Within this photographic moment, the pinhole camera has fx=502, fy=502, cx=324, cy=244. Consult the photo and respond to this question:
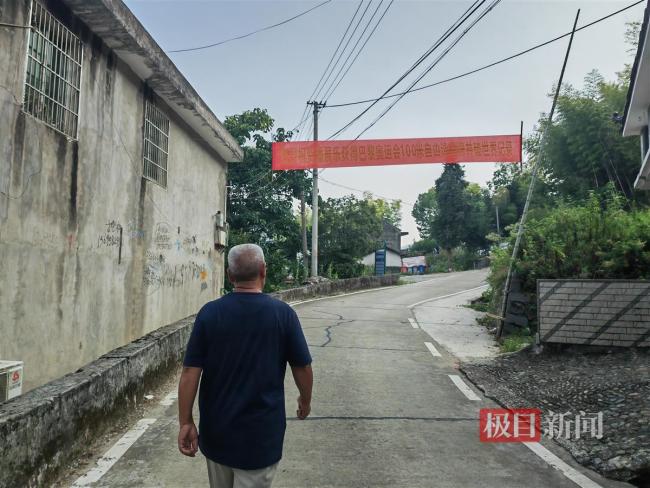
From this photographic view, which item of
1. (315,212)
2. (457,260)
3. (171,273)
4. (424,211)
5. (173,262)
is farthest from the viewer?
(424,211)

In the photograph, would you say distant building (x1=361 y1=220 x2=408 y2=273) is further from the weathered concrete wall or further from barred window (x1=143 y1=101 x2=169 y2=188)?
the weathered concrete wall

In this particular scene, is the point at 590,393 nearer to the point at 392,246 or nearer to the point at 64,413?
the point at 64,413

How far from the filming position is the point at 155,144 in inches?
355

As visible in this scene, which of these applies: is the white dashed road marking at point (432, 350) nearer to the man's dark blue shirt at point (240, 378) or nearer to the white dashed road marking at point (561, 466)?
the white dashed road marking at point (561, 466)

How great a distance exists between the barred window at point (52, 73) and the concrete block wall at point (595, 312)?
24.9ft

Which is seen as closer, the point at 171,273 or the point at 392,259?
the point at 171,273

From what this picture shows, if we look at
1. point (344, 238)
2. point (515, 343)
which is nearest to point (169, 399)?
point (515, 343)


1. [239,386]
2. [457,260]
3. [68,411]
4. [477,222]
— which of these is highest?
[477,222]

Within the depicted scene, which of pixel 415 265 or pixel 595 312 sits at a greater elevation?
pixel 415 265

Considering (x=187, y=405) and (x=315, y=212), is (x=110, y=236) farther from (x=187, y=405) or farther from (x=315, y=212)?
(x=315, y=212)

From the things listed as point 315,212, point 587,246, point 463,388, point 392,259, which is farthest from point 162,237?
point 392,259

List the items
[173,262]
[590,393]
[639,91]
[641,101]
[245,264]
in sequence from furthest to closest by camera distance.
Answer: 1. [173,262]
2. [641,101]
3. [639,91]
4. [590,393]
5. [245,264]

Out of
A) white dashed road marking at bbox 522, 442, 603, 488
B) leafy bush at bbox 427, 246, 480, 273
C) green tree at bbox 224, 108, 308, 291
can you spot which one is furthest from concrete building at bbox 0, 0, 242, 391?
leafy bush at bbox 427, 246, 480, 273

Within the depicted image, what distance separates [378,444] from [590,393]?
3.18m
